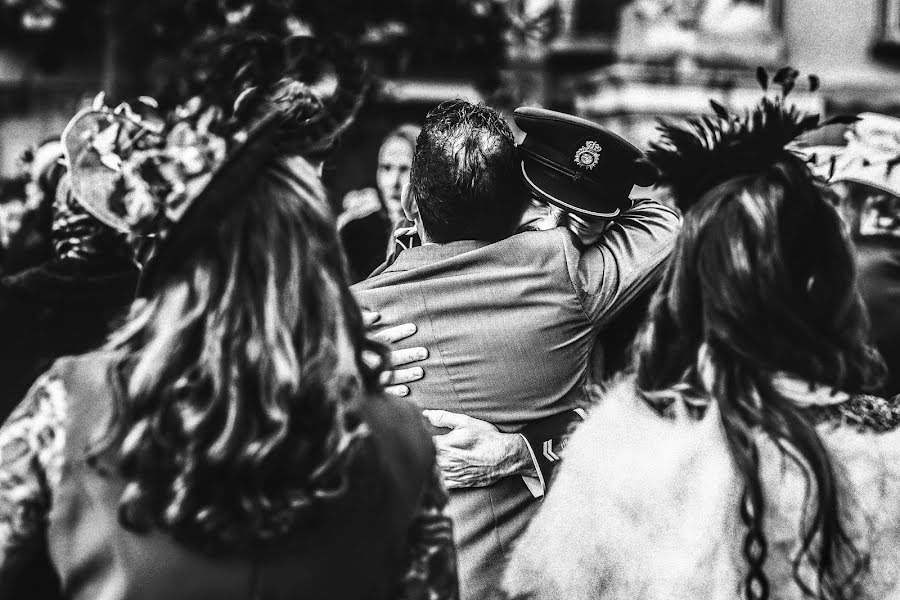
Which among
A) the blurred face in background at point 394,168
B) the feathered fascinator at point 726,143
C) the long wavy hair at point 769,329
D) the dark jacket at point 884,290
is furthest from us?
the blurred face in background at point 394,168

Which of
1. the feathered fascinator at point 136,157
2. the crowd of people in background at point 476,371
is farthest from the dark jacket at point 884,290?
the feathered fascinator at point 136,157

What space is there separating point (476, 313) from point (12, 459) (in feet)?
3.88

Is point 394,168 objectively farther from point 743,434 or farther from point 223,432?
point 223,432

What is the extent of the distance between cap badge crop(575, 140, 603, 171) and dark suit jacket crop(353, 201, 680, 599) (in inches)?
8.4

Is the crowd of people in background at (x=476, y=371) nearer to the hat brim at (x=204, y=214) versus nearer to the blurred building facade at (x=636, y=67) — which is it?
the hat brim at (x=204, y=214)

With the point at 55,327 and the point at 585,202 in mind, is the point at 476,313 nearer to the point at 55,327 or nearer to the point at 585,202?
the point at 585,202

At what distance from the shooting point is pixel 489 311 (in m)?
2.42

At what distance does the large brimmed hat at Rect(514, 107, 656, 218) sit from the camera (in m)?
2.56

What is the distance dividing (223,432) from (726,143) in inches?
45.3

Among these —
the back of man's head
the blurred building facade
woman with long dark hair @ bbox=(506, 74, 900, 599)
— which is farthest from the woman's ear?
the blurred building facade

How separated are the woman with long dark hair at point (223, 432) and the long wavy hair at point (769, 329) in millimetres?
638

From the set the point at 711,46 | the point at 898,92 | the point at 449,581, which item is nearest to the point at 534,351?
the point at 449,581

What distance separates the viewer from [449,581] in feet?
5.63

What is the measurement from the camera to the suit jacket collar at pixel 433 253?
2.48 m
